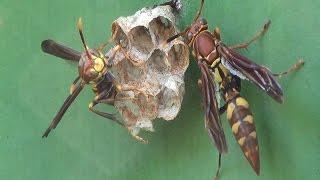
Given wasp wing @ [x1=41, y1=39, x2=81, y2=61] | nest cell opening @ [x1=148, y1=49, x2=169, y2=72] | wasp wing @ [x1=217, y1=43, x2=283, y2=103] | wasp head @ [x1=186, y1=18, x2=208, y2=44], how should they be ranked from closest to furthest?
wasp wing @ [x1=217, y1=43, x2=283, y2=103], wasp head @ [x1=186, y1=18, x2=208, y2=44], nest cell opening @ [x1=148, y1=49, x2=169, y2=72], wasp wing @ [x1=41, y1=39, x2=81, y2=61]

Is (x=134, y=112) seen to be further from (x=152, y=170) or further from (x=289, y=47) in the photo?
(x=289, y=47)

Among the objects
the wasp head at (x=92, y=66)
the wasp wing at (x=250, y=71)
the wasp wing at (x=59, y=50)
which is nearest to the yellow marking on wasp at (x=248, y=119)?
the wasp wing at (x=250, y=71)

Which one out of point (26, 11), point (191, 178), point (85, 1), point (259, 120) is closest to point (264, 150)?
point (259, 120)

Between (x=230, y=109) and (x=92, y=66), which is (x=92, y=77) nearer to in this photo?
(x=92, y=66)

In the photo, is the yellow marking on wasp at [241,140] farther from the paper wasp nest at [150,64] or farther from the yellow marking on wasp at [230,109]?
the paper wasp nest at [150,64]

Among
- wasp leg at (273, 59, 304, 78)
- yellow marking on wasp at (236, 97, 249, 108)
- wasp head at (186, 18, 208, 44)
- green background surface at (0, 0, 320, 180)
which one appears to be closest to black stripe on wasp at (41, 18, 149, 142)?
green background surface at (0, 0, 320, 180)

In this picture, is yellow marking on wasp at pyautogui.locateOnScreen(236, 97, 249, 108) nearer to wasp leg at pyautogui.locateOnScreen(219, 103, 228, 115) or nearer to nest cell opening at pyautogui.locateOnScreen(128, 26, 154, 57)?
wasp leg at pyautogui.locateOnScreen(219, 103, 228, 115)
